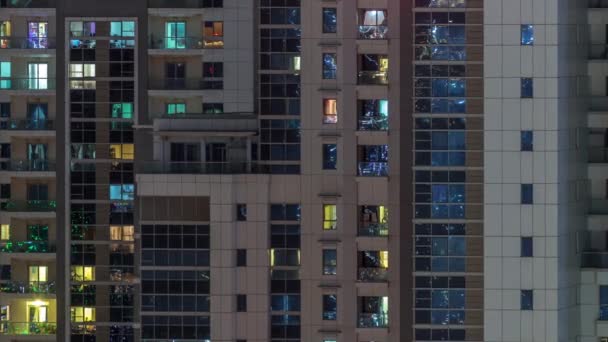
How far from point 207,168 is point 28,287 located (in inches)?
327

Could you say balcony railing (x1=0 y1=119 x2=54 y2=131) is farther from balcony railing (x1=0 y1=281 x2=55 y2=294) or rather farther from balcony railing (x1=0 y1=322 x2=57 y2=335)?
balcony railing (x1=0 y1=322 x2=57 y2=335)

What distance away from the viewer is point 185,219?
5934 cm

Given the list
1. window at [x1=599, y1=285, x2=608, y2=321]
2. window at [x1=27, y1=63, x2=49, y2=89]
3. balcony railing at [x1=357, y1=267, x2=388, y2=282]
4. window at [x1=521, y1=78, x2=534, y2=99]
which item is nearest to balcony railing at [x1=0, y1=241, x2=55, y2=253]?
window at [x1=27, y1=63, x2=49, y2=89]

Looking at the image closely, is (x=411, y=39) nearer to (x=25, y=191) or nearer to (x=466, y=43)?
(x=466, y=43)

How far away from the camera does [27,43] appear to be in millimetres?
64438

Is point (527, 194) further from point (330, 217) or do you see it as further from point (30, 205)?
point (30, 205)

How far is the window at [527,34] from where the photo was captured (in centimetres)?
5759

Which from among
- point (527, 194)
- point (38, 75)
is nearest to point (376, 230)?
point (527, 194)

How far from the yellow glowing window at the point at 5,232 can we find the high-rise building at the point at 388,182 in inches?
245

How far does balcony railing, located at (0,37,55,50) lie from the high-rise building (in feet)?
17.2

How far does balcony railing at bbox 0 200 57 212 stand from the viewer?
212ft

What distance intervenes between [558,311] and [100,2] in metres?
17.7

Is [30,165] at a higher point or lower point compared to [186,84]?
lower

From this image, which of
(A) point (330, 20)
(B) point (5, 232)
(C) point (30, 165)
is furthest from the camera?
(B) point (5, 232)
